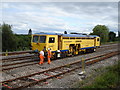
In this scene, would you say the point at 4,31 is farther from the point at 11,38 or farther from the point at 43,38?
the point at 43,38

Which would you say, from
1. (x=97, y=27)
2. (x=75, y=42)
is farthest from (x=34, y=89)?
(x=97, y=27)

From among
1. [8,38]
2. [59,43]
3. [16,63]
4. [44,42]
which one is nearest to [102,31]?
[8,38]

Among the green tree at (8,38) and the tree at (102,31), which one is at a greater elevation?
the tree at (102,31)

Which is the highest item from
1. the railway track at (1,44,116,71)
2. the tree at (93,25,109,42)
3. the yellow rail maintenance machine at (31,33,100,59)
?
the tree at (93,25,109,42)

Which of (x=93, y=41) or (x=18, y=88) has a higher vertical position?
(x=93, y=41)

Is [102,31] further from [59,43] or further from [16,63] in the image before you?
[16,63]

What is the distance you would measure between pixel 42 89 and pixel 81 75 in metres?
3.56

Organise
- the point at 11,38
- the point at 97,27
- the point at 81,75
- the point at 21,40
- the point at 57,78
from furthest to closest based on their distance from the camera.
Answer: the point at 97,27 → the point at 21,40 → the point at 11,38 → the point at 81,75 → the point at 57,78

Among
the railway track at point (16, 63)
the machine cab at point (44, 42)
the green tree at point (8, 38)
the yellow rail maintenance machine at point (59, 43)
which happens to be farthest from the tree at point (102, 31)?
the railway track at point (16, 63)

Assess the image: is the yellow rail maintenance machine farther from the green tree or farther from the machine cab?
the green tree

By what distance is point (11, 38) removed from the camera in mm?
28922

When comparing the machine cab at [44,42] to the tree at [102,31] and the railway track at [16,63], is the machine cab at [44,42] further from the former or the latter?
the tree at [102,31]

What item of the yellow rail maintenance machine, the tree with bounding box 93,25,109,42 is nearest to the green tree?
the yellow rail maintenance machine

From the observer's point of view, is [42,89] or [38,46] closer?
[42,89]
